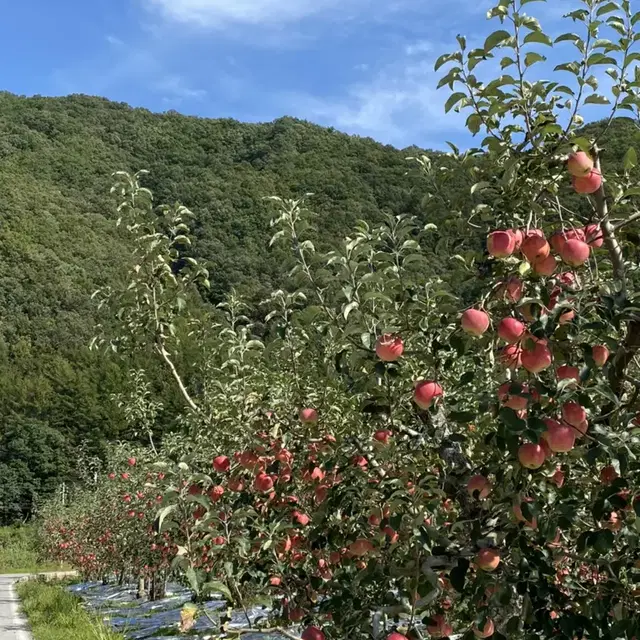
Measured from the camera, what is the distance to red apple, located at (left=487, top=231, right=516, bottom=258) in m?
1.59

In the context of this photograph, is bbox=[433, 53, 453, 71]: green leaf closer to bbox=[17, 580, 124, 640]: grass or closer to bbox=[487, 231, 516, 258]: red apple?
bbox=[487, 231, 516, 258]: red apple

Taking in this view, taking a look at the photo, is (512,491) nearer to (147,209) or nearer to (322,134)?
(147,209)

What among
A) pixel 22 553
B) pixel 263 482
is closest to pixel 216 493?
pixel 263 482

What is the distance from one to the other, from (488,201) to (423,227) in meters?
0.45

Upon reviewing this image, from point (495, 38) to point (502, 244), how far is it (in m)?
0.57

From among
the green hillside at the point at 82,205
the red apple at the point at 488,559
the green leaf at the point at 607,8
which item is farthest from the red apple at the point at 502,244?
the green hillside at the point at 82,205

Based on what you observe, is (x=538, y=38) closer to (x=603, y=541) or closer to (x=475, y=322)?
(x=475, y=322)

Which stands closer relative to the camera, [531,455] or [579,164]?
[531,455]

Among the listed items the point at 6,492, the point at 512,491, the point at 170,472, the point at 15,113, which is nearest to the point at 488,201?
the point at 512,491

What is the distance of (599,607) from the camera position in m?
1.68

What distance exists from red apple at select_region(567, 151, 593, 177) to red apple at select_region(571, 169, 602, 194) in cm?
3

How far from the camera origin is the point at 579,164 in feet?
5.42

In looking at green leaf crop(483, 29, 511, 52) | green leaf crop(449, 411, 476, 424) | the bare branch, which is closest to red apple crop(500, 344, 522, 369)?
green leaf crop(449, 411, 476, 424)

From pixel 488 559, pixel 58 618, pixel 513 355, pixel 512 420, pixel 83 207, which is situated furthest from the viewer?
pixel 83 207
